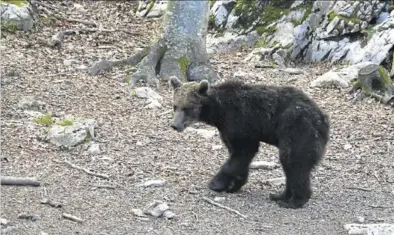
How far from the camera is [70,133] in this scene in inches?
380

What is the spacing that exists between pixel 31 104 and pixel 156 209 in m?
4.16

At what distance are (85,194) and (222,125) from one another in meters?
1.69

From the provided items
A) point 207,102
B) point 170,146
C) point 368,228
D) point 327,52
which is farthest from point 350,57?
point 368,228

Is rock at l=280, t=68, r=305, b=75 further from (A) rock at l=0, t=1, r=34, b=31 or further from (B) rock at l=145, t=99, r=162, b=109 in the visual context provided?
(A) rock at l=0, t=1, r=34, b=31

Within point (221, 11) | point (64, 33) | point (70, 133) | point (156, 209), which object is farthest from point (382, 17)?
point (156, 209)

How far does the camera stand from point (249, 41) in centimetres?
1575

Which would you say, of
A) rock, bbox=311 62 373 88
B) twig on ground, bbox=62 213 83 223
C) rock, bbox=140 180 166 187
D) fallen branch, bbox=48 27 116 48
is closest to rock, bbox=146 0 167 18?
fallen branch, bbox=48 27 116 48

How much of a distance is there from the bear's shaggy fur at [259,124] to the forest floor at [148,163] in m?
0.26

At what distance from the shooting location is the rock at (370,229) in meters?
→ 7.02

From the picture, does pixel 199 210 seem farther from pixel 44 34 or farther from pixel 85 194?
pixel 44 34

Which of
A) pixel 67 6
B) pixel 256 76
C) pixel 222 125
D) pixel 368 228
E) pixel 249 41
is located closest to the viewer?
pixel 368 228

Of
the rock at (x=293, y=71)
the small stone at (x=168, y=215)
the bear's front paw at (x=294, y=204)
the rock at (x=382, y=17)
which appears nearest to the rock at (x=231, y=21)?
the rock at (x=293, y=71)

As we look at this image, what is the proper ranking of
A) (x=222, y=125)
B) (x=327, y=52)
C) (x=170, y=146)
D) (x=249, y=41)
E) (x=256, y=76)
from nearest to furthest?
(x=222, y=125), (x=170, y=146), (x=256, y=76), (x=327, y=52), (x=249, y=41)

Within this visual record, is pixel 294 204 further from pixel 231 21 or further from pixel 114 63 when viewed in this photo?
pixel 231 21
